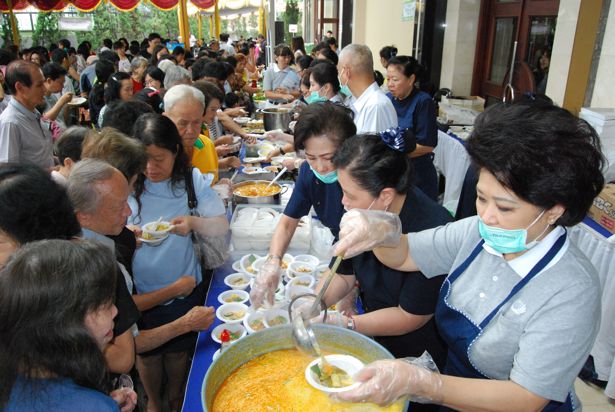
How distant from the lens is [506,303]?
1071mm

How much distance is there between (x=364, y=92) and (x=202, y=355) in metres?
2.27

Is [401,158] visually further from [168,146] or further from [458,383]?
[168,146]

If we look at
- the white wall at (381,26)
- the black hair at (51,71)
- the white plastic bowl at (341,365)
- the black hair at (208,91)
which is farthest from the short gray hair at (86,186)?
the white wall at (381,26)

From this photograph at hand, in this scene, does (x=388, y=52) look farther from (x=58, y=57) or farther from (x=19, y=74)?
(x=58, y=57)

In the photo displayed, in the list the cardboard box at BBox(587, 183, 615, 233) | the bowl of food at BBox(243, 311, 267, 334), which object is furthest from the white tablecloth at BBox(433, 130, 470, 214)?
the bowl of food at BBox(243, 311, 267, 334)

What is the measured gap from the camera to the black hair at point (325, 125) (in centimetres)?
186

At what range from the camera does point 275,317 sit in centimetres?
166

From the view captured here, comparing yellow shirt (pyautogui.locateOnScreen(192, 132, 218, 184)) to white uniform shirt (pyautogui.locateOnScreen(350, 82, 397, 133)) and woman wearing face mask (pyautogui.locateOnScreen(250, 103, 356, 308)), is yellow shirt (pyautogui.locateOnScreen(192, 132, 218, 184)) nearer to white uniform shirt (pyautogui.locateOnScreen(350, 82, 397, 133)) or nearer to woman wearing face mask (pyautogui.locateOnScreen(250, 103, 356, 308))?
woman wearing face mask (pyautogui.locateOnScreen(250, 103, 356, 308))

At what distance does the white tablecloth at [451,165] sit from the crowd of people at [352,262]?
2420mm

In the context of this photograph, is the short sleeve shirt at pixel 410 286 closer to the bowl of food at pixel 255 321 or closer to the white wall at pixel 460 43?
the bowl of food at pixel 255 321

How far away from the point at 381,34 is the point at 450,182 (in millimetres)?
5862

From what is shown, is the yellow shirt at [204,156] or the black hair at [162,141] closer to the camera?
the black hair at [162,141]

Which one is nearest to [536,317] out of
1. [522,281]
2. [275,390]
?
[522,281]

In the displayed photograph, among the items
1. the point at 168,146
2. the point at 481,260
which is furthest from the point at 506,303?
the point at 168,146
